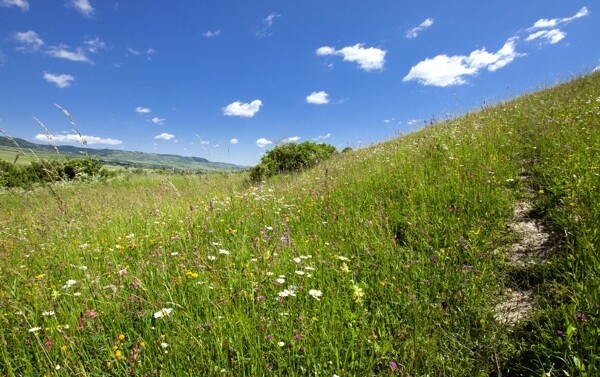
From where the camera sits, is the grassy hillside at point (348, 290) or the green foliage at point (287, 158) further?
the green foliage at point (287, 158)

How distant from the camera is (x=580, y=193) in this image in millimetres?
3457

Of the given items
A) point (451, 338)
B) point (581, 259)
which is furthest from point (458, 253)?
point (451, 338)

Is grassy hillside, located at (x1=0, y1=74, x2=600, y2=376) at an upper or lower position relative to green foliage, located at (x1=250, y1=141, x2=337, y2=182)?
lower

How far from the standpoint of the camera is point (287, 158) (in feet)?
51.3

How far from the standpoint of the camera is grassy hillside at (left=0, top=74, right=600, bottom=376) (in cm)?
214

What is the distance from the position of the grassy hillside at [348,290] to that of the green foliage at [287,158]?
30.1 feet

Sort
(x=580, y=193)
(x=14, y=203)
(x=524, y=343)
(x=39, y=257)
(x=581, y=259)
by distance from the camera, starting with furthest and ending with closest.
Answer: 1. (x=14, y=203)
2. (x=39, y=257)
3. (x=580, y=193)
4. (x=581, y=259)
5. (x=524, y=343)

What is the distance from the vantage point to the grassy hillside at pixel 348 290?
7.02 feet

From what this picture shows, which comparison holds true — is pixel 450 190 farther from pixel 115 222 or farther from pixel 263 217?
pixel 115 222

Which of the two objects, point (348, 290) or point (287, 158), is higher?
point (287, 158)

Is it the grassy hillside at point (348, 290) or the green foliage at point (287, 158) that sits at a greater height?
the green foliage at point (287, 158)

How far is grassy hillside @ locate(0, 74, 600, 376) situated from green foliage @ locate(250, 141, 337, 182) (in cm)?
918

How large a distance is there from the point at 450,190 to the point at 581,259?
6.27 feet

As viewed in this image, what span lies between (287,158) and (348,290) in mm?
13049
